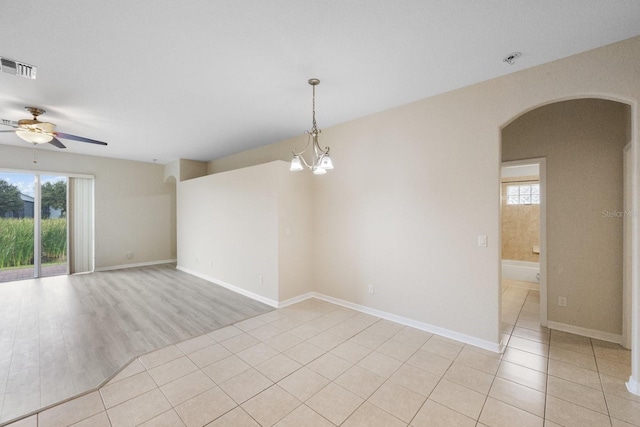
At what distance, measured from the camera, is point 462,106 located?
9.98 ft

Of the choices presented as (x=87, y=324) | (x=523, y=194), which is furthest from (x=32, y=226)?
(x=523, y=194)

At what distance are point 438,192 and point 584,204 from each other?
1796 mm

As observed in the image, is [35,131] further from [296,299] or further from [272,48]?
[296,299]

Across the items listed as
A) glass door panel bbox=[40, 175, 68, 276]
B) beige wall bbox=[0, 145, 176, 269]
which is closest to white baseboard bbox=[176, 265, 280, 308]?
beige wall bbox=[0, 145, 176, 269]

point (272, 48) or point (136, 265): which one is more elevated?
point (272, 48)

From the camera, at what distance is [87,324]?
11.7 feet

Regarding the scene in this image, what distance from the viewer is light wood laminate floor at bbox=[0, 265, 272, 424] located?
2355mm

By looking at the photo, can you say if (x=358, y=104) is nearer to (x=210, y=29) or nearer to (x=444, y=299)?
(x=210, y=29)

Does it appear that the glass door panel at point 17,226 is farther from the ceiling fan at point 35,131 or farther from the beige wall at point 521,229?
the beige wall at point 521,229

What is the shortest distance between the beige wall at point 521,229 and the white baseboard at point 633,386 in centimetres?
444

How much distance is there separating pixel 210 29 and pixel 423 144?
264cm

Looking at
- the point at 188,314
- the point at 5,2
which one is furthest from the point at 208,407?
the point at 5,2

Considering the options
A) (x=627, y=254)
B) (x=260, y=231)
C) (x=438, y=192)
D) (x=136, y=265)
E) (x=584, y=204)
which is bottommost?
(x=136, y=265)

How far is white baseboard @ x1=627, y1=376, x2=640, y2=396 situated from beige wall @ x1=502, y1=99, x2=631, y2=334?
1.12m
